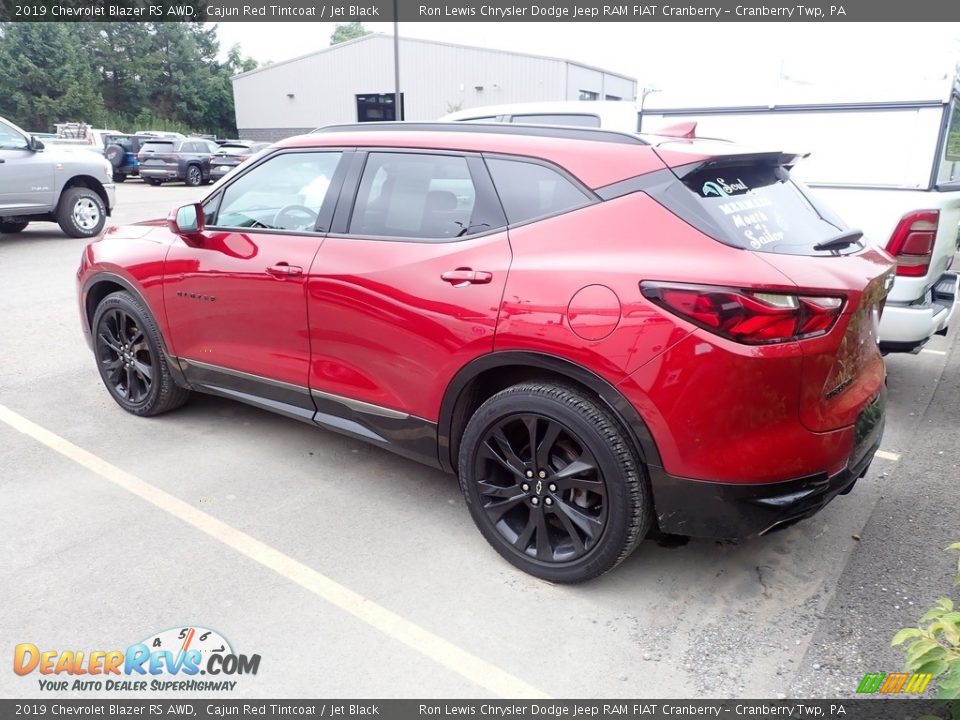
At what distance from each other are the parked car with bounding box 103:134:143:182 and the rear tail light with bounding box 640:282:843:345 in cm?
2422

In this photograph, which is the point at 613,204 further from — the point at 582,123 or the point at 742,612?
the point at 582,123

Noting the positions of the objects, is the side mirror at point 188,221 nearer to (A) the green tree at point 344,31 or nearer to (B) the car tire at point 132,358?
(B) the car tire at point 132,358

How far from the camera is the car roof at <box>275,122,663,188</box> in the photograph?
9.19 feet

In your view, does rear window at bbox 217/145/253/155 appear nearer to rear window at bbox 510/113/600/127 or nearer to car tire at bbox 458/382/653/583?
rear window at bbox 510/113/600/127

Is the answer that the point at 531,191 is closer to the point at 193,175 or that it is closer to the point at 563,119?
the point at 563,119

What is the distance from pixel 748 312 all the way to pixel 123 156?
25236mm

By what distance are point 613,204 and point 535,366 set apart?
0.67 metres

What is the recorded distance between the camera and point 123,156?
23.5 metres

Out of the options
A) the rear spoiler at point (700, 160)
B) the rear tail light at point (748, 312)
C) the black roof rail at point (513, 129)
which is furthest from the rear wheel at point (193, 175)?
the rear tail light at point (748, 312)

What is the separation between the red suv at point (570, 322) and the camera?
2.47 metres

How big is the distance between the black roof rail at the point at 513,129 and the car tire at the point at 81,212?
30.6ft

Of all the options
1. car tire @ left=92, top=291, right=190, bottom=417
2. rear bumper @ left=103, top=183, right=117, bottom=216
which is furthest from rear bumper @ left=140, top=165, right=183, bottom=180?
car tire @ left=92, top=291, right=190, bottom=417

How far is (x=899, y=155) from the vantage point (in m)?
5.67

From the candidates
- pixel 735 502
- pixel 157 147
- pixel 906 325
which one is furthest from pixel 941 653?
pixel 157 147
